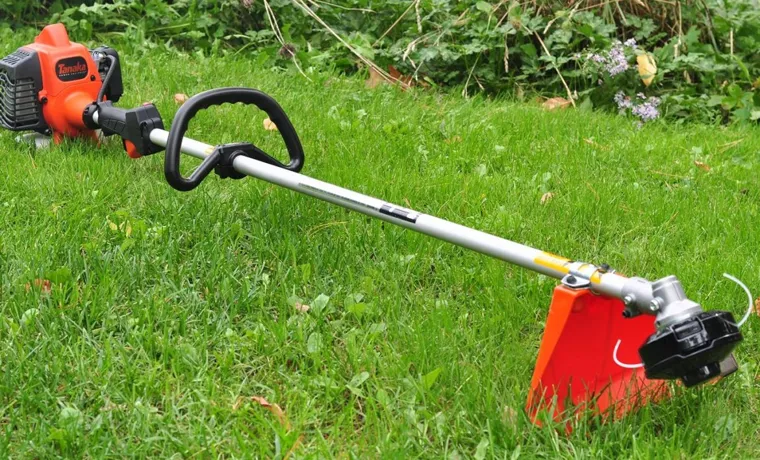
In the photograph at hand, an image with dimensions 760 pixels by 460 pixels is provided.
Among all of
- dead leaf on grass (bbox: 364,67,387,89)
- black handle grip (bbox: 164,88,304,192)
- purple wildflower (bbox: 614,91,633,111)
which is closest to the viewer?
black handle grip (bbox: 164,88,304,192)

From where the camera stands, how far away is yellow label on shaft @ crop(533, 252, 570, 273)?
68.1 inches

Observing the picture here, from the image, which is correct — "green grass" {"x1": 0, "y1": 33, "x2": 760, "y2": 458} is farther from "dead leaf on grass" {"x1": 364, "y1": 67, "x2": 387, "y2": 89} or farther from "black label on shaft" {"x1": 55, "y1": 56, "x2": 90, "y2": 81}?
"dead leaf on grass" {"x1": 364, "y1": 67, "x2": 387, "y2": 89}

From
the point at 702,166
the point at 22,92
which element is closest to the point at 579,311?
the point at 702,166

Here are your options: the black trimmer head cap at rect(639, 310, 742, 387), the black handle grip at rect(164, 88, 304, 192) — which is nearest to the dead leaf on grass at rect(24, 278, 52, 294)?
the black handle grip at rect(164, 88, 304, 192)

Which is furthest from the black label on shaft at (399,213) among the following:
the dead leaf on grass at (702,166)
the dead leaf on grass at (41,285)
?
the dead leaf on grass at (702,166)

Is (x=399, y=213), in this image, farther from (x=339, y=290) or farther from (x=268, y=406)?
(x=268, y=406)

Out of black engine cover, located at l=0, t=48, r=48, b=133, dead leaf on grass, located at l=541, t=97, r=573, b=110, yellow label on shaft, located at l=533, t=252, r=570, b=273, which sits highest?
yellow label on shaft, located at l=533, t=252, r=570, b=273

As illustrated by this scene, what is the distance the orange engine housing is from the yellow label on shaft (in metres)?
2.09

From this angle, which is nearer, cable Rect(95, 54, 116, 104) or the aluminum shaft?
the aluminum shaft

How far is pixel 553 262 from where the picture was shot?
5.76 ft

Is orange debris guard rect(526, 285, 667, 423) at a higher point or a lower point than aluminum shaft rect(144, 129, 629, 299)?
lower

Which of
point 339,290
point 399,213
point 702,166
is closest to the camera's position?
point 399,213

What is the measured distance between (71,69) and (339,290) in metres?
1.69

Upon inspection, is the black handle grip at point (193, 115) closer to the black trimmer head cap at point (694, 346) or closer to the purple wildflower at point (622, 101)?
the black trimmer head cap at point (694, 346)
